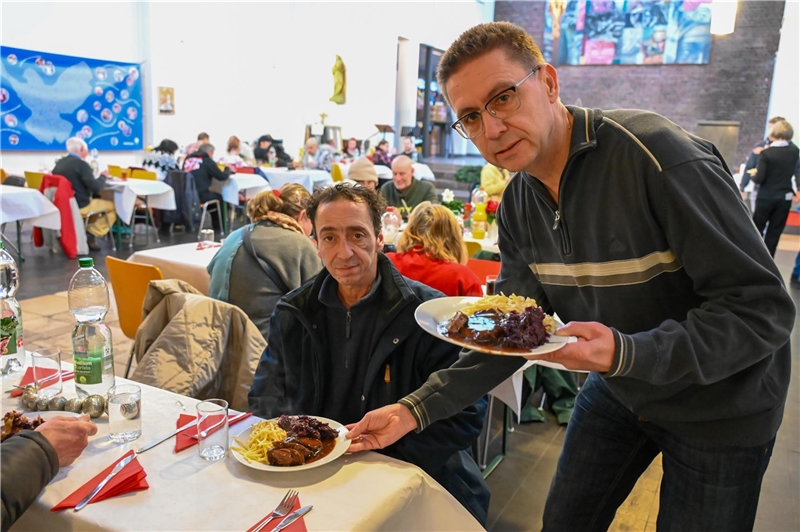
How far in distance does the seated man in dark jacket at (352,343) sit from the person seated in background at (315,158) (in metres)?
9.87

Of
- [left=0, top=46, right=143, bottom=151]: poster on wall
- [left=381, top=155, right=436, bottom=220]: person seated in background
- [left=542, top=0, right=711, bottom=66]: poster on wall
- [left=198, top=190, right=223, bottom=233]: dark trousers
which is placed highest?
[left=542, top=0, right=711, bottom=66]: poster on wall

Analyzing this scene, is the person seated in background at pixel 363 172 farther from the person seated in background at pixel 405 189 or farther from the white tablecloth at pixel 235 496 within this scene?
the white tablecloth at pixel 235 496

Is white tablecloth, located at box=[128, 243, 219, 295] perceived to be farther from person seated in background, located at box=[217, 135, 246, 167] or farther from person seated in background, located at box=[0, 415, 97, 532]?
person seated in background, located at box=[217, 135, 246, 167]

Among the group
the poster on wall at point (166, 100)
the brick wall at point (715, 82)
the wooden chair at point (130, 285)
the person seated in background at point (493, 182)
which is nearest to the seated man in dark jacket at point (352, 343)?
the wooden chair at point (130, 285)

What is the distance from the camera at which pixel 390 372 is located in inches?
65.9

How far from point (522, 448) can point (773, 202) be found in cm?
611

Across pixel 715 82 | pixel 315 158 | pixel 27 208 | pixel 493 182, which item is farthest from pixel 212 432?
pixel 715 82

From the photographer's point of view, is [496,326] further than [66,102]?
No

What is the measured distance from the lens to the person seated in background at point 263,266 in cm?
291

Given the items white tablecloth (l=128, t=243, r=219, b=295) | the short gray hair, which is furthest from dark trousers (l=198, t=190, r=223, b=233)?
white tablecloth (l=128, t=243, r=219, b=295)

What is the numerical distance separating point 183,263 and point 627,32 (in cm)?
1482

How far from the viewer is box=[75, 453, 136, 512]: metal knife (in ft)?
3.60

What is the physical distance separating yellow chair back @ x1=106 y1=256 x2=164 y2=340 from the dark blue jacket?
4.59 feet

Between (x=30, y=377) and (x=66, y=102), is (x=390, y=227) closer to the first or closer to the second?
(x=30, y=377)
